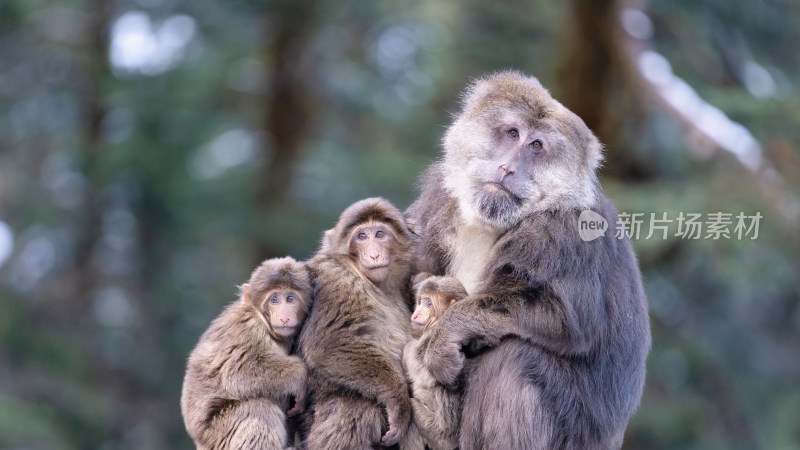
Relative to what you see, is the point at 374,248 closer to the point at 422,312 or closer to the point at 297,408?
the point at 422,312

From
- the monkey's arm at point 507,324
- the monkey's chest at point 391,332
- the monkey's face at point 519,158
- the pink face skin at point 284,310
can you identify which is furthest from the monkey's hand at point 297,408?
the monkey's face at point 519,158

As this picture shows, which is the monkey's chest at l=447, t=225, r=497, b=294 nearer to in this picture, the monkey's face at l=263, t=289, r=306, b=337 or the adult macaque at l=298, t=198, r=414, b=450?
the adult macaque at l=298, t=198, r=414, b=450

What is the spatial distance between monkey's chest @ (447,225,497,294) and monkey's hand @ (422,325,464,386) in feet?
1.59

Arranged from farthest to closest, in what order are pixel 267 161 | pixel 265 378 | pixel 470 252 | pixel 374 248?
pixel 267 161 < pixel 470 252 < pixel 374 248 < pixel 265 378

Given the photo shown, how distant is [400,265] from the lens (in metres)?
5.11

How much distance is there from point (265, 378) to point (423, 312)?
2.74 feet

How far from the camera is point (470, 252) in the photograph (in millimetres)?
5258

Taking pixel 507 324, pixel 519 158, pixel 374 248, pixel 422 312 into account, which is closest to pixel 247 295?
pixel 374 248

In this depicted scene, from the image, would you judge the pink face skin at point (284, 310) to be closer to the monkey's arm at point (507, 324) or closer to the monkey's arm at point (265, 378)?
the monkey's arm at point (265, 378)

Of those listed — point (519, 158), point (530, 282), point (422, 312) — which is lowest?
point (422, 312)

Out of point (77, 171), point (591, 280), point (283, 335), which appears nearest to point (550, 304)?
point (591, 280)

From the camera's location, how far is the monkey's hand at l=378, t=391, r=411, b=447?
455 cm

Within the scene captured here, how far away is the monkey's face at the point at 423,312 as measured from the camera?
4.86 m

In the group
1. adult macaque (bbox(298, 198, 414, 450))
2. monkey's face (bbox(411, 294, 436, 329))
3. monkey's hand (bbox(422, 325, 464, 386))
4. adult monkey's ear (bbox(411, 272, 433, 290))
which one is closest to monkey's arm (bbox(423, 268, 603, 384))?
monkey's hand (bbox(422, 325, 464, 386))
